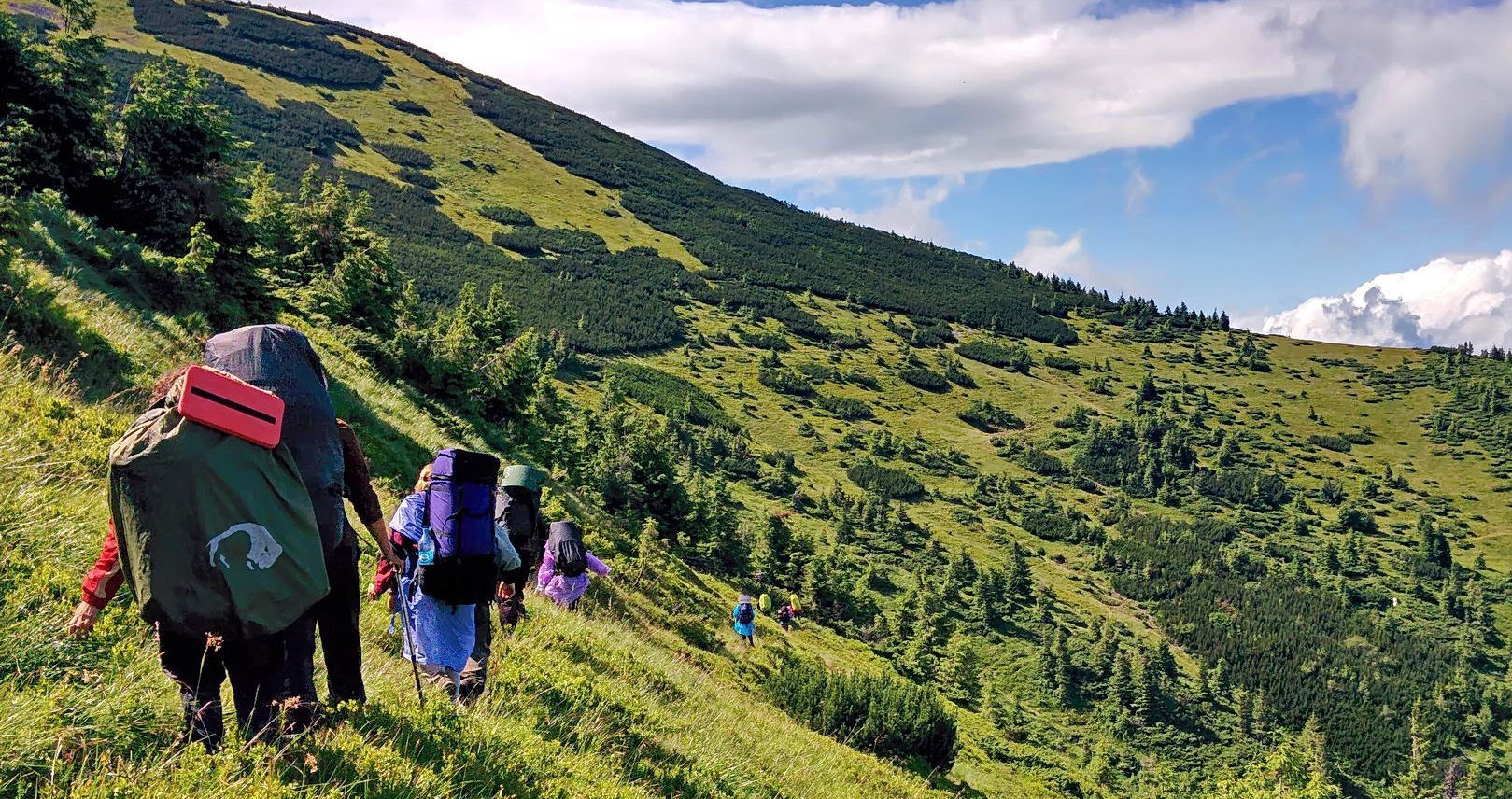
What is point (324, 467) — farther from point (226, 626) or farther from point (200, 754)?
point (200, 754)

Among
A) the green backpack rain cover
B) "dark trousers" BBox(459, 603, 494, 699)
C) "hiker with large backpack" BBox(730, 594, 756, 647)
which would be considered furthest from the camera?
"hiker with large backpack" BBox(730, 594, 756, 647)

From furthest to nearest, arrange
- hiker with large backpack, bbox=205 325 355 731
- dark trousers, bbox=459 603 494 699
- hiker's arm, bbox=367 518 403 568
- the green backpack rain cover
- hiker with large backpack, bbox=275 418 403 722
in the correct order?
dark trousers, bbox=459 603 494 699, hiker's arm, bbox=367 518 403 568, hiker with large backpack, bbox=275 418 403 722, hiker with large backpack, bbox=205 325 355 731, the green backpack rain cover

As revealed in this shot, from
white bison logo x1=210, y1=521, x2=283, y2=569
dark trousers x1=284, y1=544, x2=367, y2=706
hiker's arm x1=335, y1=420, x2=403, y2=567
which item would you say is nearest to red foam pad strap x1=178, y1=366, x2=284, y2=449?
white bison logo x1=210, y1=521, x2=283, y2=569

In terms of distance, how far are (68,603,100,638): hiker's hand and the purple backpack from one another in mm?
1800

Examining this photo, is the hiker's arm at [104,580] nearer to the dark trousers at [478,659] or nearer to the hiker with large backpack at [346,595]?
the hiker with large backpack at [346,595]

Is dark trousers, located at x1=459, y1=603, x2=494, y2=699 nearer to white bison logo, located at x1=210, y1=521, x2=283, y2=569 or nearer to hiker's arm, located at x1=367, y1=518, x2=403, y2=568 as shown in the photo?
hiker's arm, located at x1=367, y1=518, x2=403, y2=568

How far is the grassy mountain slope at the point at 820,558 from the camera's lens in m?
4.62

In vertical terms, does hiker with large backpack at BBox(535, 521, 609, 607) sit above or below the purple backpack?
below

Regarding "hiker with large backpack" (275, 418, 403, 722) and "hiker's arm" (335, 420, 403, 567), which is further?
"hiker's arm" (335, 420, 403, 567)

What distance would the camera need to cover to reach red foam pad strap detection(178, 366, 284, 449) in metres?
2.92

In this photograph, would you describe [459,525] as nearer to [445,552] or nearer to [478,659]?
[445,552]

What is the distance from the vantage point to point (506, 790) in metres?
4.47

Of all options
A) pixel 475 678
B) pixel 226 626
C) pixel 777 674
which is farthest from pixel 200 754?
pixel 777 674

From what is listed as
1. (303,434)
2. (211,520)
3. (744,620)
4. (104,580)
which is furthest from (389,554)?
(744,620)
